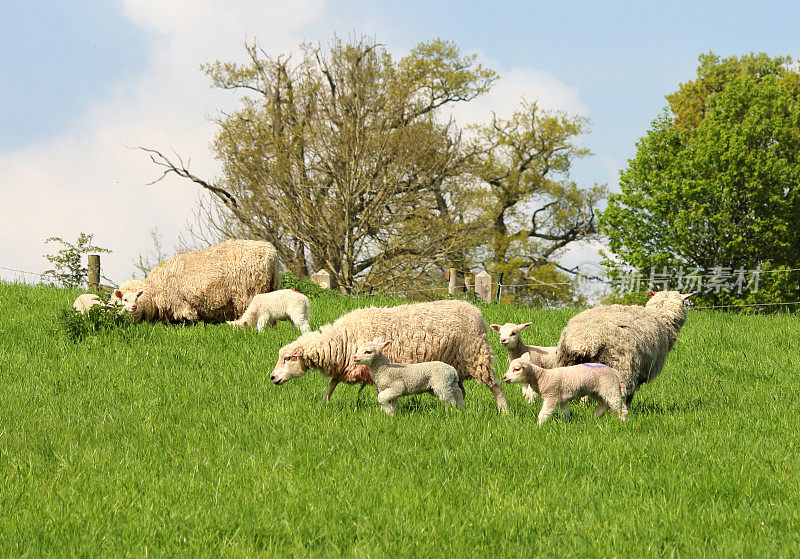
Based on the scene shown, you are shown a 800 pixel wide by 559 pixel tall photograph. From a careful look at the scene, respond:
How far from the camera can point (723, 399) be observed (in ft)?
28.3

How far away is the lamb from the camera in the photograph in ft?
21.9

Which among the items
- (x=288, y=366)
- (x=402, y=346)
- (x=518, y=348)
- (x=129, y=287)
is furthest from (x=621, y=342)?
(x=129, y=287)

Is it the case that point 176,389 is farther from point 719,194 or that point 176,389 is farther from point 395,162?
point 719,194

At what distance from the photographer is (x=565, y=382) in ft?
22.1

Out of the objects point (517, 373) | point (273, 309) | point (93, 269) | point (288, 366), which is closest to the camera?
point (517, 373)

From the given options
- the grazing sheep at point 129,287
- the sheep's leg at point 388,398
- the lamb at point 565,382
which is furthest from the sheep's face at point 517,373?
the grazing sheep at point 129,287

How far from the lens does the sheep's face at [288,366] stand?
24.6ft

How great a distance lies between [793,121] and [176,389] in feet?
87.0

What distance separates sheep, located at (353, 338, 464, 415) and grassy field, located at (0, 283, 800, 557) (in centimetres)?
24

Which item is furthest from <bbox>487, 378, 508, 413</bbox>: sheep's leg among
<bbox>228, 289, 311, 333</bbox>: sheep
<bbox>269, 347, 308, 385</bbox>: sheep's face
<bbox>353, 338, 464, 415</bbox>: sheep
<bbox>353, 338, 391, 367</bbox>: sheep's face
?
<bbox>228, 289, 311, 333</bbox>: sheep

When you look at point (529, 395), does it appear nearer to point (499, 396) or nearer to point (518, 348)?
point (518, 348)

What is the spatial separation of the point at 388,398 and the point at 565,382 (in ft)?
5.62

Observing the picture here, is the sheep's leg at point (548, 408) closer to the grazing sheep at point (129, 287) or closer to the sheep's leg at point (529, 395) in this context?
the sheep's leg at point (529, 395)

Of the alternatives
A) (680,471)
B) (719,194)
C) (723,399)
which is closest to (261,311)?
(723,399)
